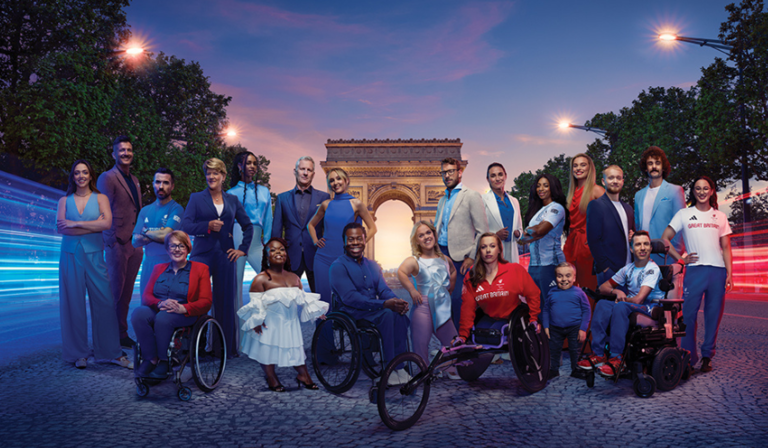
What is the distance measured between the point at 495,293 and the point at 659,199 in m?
2.51

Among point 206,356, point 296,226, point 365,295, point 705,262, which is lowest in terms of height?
point 206,356

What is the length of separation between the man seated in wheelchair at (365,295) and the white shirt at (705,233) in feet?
9.85

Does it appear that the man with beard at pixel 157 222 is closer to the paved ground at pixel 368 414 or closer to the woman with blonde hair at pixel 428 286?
the paved ground at pixel 368 414

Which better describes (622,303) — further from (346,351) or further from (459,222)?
(346,351)

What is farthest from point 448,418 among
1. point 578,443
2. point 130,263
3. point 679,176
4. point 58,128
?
point 679,176

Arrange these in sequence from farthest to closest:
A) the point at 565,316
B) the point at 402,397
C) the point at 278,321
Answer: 1. the point at 565,316
2. the point at 278,321
3. the point at 402,397

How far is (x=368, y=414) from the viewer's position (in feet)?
13.6

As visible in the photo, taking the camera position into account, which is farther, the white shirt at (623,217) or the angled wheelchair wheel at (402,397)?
the white shirt at (623,217)

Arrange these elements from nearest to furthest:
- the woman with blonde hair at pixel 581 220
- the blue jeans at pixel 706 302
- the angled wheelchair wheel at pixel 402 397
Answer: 1. the angled wheelchair wheel at pixel 402 397
2. the blue jeans at pixel 706 302
3. the woman with blonde hair at pixel 581 220

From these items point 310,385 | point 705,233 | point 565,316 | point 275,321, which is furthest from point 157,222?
point 705,233

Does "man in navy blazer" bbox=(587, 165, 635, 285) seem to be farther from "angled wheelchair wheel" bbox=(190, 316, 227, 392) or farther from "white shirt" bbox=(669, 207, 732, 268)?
"angled wheelchair wheel" bbox=(190, 316, 227, 392)

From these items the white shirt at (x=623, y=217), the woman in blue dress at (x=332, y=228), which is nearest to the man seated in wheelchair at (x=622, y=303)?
the white shirt at (x=623, y=217)

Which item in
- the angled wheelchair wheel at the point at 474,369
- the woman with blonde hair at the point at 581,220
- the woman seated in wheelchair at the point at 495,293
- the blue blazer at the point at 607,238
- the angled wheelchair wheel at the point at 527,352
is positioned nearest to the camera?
the angled wheelchair wheel at the point at 527,352

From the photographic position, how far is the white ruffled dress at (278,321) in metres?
4.75
